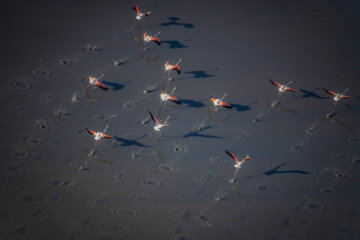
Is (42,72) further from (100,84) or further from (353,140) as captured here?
(353,140)

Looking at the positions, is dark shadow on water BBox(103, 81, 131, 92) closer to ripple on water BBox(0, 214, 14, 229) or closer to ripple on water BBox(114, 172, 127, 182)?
ripple on water BBox(114, 172, 127, 182)

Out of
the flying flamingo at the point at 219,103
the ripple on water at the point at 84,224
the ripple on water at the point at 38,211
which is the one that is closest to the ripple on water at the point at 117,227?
the ripple on water at the point at 84,224

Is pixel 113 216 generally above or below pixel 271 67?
below

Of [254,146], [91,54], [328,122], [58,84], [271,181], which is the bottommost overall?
[271,181]

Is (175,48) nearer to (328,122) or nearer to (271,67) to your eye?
(271,67)

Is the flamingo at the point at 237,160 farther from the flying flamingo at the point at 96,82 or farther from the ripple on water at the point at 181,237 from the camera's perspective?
the flying flamingo at the point at 96,82

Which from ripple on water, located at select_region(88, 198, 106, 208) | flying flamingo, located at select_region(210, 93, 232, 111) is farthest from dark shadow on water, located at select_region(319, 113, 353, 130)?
ripple on water, located at select_region(88, 198, 106, 208)

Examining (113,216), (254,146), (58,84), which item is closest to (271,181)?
(254,146)
